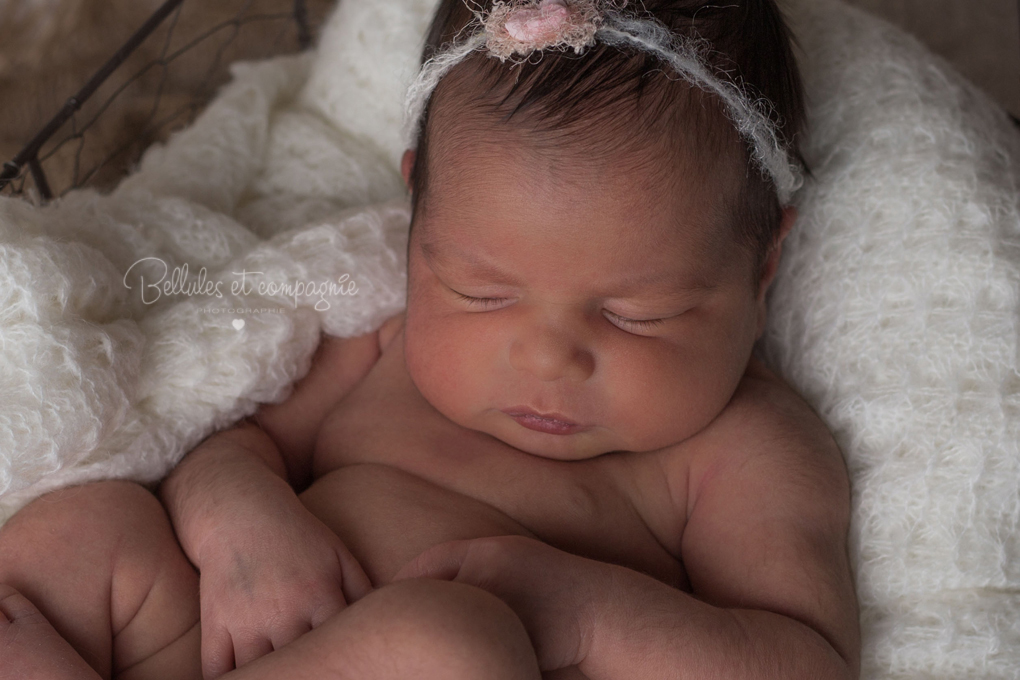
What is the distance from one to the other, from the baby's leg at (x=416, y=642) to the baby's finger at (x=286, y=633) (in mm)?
95

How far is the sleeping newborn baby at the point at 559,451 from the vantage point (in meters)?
0.90

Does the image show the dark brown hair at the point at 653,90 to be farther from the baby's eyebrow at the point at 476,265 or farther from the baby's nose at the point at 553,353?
the baby's nose at the point at 553,353

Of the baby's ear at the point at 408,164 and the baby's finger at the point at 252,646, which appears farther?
the baby's ear at the point at 408,164

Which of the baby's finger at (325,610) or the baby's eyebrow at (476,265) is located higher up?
the baby's eyebrow at (476,265)

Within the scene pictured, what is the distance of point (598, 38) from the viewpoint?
0.96 m

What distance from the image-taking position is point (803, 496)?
103 cm

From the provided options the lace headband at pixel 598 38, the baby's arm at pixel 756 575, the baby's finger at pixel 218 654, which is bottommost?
the baby's finger at pixel 218 654

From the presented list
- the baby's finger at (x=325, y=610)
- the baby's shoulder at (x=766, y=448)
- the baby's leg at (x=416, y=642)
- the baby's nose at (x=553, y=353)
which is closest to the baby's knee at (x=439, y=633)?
the baby's leg at (x=416, y=642)

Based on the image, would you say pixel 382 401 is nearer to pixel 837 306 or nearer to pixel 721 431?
pixel 721 431

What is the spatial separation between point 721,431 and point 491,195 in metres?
0.42

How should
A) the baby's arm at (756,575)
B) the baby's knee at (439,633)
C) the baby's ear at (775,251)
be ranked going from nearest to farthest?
the baby's knee at (439,633) → the baby's arm at (756,575) → the baby's ear at (775,251)

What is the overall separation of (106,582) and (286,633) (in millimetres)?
225

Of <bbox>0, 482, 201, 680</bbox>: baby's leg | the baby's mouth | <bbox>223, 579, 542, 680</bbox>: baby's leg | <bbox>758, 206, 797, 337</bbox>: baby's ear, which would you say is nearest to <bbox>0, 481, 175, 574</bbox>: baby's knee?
<bbox>0, 482, 201, 680</bbox>: baby's leg

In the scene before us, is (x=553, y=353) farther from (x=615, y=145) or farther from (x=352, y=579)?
(x=352, y=579)
